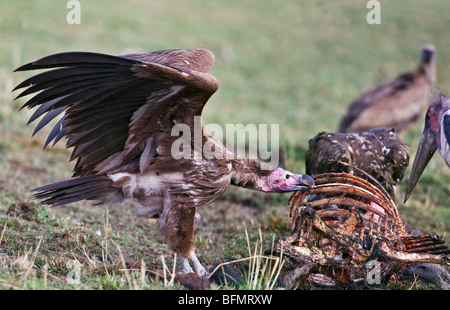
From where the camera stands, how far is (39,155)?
735 cm

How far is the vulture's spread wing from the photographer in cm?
374

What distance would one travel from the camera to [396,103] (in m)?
10.2

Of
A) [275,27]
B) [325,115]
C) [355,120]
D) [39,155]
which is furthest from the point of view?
[275,27]

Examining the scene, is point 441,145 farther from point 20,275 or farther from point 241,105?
point 241,105

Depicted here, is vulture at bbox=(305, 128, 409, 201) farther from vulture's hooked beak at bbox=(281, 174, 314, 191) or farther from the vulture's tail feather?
the vulture's tail feather

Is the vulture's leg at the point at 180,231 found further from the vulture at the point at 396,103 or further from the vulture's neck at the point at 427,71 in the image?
the vulture's neck at the point at 427,71

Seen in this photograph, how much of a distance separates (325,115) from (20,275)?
7976 mm

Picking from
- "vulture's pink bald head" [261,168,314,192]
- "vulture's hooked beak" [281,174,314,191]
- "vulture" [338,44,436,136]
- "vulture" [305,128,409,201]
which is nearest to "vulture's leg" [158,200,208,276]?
"vulture's pink bald head" [261,168,314,192]

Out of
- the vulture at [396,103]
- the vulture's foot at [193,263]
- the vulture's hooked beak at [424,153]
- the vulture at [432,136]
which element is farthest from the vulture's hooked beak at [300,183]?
the vulture at [396,103]

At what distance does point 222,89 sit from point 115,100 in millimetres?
7691

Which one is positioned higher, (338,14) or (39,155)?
(338,14)
